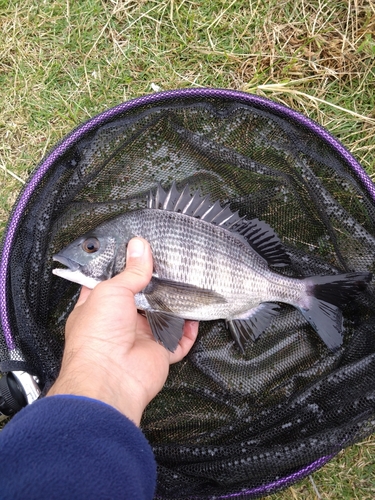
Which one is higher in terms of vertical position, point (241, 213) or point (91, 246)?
point (91, 246)

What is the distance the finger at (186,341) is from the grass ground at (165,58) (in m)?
1.47

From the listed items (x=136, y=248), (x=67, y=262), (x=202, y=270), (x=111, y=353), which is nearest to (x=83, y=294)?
(x=67, y=262)

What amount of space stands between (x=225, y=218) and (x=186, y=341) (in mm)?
737

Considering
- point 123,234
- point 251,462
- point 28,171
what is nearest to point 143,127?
point 123,234

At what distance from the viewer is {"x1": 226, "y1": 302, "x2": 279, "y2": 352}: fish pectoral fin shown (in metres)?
2.43

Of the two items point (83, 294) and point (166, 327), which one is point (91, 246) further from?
point (166, 327)

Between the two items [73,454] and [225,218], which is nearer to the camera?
[73,454]

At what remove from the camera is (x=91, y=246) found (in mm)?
2225

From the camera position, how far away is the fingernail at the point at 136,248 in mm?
2125

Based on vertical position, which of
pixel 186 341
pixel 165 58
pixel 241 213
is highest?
pixel 165 58

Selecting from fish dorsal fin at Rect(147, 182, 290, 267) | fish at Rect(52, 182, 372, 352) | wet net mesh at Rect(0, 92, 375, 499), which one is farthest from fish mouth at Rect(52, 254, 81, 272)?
fish dorsal fin at Rect(147, 182, 290, 267)

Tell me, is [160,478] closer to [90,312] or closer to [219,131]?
[90,312]

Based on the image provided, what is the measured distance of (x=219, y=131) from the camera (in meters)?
2.43

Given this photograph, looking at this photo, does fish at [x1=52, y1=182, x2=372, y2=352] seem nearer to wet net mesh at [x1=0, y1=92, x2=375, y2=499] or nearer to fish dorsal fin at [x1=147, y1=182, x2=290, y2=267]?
fish dorsal fin at [x1=147, y1=182, x2=290, y2=267]
